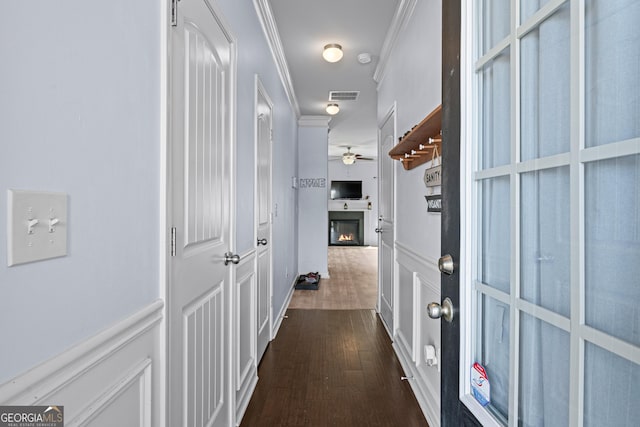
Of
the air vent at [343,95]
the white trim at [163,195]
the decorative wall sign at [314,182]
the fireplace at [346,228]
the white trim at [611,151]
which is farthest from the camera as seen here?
the fireplace at [346,228]

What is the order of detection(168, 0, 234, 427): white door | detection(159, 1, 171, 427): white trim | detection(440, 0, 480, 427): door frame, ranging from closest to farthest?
detection(440, 0, 480, 427): door frame < detection(159, 1, 171, 427): white trim < detection(168, 0, 234, 427): white door

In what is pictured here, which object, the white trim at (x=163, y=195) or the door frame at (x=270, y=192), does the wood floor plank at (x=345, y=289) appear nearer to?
the door frame at (x=270, y=192)

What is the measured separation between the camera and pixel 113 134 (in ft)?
2.69

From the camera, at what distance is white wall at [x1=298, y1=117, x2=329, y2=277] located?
5.85 m

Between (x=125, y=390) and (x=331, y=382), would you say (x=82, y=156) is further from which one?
(x=331, y=382)

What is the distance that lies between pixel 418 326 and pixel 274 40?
2.56 meters

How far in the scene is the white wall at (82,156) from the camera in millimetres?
559

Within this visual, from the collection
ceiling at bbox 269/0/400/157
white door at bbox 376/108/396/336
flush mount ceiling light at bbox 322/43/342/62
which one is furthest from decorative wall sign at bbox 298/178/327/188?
flush mount ceiling light at bbox 322/43/342/62

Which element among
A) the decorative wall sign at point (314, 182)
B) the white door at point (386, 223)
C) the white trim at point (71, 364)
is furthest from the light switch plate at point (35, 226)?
the decorative wall sign at point (314, 182)

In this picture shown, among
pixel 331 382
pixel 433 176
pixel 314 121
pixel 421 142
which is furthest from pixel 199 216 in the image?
pixel 314 121

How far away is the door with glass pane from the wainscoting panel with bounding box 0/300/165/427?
2.69 ft

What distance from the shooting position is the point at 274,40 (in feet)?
9.91

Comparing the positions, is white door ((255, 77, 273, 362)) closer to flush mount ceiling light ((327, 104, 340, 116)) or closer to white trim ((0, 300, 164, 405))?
white trim ((0, 300, 164, 405))

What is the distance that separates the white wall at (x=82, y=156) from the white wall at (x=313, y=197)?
4845 millimetres
